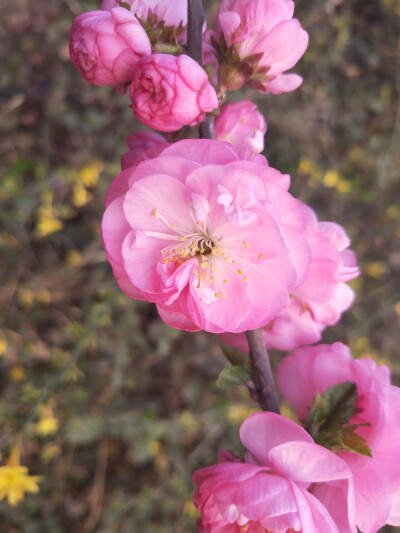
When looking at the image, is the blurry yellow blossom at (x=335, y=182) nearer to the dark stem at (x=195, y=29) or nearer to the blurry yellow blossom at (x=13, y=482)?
the dark stem at (x=195, y=29)

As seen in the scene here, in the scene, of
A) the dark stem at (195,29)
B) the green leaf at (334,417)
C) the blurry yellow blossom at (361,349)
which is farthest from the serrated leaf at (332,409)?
the blurry yellow blossom at (361,349)

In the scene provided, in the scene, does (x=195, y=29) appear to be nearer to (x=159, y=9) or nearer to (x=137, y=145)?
(x=159, y=9)

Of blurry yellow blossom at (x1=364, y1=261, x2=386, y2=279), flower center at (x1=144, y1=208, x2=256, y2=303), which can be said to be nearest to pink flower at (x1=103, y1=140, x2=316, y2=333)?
flower center at (x1=144, y1=208, x2=256, y2=303)

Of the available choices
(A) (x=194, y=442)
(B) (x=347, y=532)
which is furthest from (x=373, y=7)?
(B) (x=347, y=532)

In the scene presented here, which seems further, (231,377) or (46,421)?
(46,421)

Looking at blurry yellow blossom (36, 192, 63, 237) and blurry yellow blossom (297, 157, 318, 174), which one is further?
blurry yellow blossom (297, 157, 318, 174)

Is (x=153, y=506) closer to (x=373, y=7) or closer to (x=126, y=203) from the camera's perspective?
(x=126, y=203)

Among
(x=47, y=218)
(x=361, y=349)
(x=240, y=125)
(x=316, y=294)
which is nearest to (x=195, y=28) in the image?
(x=240, y=125)

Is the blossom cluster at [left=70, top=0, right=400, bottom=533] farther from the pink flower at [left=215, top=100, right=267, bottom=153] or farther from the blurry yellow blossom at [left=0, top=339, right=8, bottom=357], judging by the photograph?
the blurry yellow blossom at [left=0, top=339, right=8, bottom=357]
